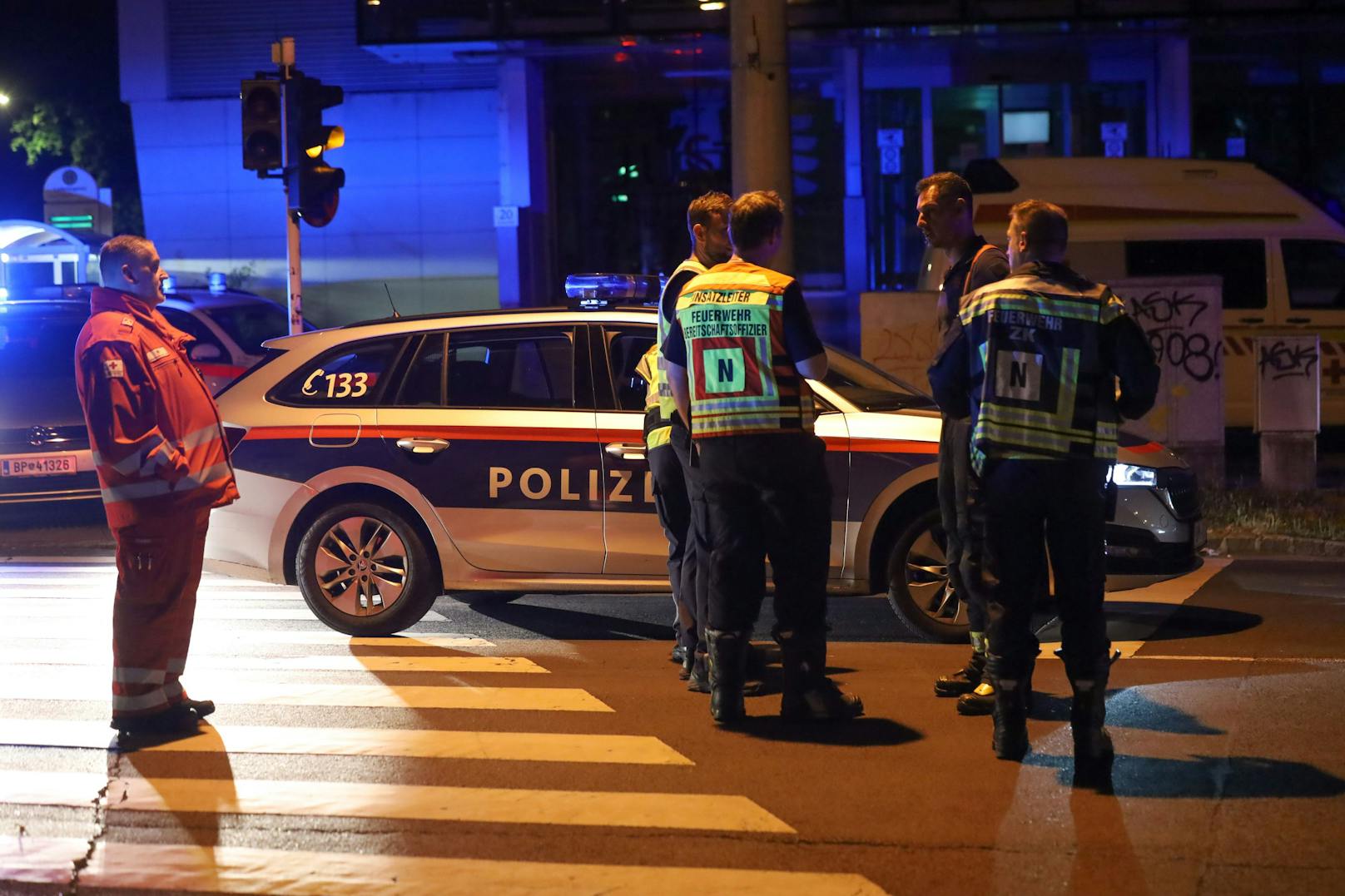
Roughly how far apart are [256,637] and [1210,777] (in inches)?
187

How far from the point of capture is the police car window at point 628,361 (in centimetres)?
808

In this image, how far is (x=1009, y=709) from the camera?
18.7ft

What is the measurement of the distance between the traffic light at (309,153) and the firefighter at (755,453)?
6.91 meters

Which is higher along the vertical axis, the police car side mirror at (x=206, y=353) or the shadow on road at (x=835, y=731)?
the police car side mirror at (x=206, y=353)

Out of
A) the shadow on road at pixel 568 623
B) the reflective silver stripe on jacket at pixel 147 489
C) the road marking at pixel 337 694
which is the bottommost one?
the shadow on road at pixel 568 623

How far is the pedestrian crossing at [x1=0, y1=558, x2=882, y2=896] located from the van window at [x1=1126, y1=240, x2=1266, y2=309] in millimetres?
10309

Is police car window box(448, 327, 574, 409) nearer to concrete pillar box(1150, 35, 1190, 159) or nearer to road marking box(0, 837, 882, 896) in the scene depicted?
road marking box(0, 837, 882, 896)

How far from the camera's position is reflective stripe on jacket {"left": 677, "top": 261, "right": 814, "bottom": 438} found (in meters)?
6.13

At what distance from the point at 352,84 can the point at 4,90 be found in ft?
35.5

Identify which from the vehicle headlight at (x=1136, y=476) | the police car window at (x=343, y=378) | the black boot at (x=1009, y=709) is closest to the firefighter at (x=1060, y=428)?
the black boot at (x=1009, y=709)

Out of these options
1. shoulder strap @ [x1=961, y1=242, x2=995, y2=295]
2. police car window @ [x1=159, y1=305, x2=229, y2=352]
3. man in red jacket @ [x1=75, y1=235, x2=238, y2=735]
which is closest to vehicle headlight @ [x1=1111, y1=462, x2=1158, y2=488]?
shoulder strap @ [x1=961, y1=242, x2=995, y2=295]

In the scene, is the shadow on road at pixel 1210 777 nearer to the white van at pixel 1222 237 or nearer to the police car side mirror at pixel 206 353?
the police car side mirror at pixel 206 353

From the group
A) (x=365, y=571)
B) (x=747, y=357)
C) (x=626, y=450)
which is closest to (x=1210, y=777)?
(x=747, y=357)

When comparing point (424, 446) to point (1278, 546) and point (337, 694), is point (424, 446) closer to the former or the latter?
point (337, 694)
